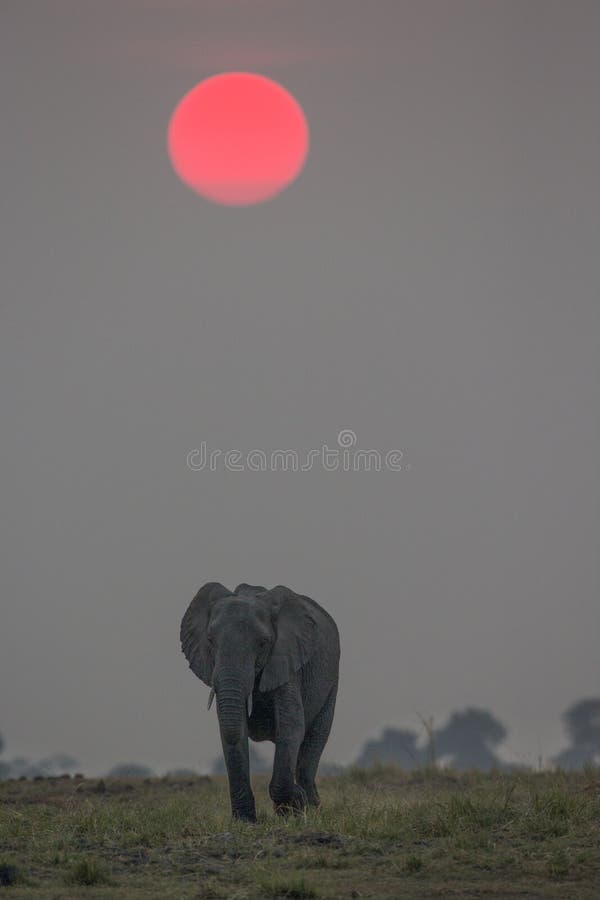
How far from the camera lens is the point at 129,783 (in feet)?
95.7

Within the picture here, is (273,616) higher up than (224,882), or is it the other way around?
(273,616)

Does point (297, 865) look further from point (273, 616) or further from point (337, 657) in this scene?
Answer: point (337, 657)

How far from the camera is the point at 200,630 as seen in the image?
21.8 metres

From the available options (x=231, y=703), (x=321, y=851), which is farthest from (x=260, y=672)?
(x=321, y=851)

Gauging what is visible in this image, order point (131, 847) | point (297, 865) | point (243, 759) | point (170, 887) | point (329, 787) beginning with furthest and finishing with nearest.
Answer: point (329, 787), point (243, 759), point (131, 847), point (297, 865), point (170, 887)

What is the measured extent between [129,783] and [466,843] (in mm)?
14118

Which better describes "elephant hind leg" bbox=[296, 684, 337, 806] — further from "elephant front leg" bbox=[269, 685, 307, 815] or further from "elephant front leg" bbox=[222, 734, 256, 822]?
"elephant front leg" bbox=[222, 734, 256, 822]

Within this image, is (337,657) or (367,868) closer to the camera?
(367,868)

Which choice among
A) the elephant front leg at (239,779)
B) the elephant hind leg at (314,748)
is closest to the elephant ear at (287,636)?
the elephant front leg at (239,779)

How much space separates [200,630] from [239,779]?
2.45m

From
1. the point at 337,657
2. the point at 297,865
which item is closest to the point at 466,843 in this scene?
the point at 297,865

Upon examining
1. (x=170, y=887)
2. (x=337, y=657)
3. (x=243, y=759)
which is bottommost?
(x=170, y=887)

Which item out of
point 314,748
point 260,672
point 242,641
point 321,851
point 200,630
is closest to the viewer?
point 321,851

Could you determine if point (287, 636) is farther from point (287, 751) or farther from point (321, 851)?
point (321, 851)
